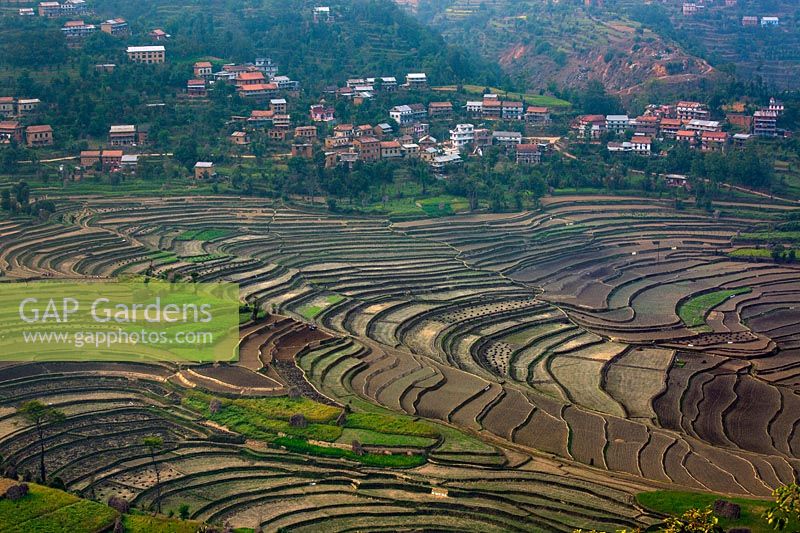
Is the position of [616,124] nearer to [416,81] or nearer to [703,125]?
[703,125]

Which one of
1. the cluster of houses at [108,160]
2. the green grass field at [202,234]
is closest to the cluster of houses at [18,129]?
the cluster of houses at [108,160]

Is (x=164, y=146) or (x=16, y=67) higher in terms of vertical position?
(x=16, y=67)

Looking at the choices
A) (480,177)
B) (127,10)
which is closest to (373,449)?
(480,177)

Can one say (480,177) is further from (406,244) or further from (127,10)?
(127,10)

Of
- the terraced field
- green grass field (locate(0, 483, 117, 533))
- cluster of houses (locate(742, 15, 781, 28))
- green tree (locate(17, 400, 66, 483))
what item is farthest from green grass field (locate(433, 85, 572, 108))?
green grass field (locate(0, 483, 117, 533))

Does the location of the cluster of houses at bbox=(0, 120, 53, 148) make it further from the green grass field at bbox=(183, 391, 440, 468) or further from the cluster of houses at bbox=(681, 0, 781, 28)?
the cluster of houses at bbox=(681, 0, 781, 28)
